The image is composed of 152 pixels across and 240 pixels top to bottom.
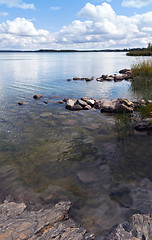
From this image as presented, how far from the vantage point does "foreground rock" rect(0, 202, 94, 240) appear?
328 centimetres

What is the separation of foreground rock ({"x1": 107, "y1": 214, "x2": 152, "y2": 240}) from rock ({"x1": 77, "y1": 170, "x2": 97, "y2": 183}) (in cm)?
174

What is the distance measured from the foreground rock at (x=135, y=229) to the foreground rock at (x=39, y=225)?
537mm

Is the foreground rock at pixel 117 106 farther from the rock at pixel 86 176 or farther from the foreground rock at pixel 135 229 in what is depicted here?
the foreground rock at pixel 135 229

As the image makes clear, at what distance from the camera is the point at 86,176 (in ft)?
18.3

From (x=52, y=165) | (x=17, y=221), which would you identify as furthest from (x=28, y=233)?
(x=52, y=165)

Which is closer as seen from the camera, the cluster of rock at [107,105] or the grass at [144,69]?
Result: the cluster of rock at [107,105]

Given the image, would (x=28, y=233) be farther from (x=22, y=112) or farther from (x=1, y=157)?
(x=22, y=112)

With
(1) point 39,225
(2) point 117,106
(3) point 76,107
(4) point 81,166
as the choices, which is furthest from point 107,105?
(1) point 39,225

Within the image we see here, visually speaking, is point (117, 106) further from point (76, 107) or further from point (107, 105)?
point (76, 107)

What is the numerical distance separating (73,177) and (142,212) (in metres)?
2.19

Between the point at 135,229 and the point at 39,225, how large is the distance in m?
1.92

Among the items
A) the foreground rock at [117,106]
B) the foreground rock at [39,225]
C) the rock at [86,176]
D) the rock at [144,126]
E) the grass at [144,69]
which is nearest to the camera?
the foreground rock at [39,225]

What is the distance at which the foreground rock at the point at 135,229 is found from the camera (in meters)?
3.31

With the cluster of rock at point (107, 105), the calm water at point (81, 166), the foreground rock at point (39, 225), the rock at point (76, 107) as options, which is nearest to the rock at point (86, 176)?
the calm water at point (81, 166)
